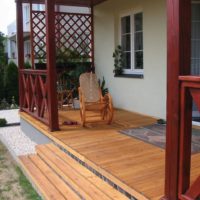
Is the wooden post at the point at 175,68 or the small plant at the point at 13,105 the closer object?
the wooden post at the point at 175,68

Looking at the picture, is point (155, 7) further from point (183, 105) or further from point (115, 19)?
point (183, 105)

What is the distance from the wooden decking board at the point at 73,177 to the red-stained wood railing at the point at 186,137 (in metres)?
0.78

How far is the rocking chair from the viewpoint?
5156 millimetres

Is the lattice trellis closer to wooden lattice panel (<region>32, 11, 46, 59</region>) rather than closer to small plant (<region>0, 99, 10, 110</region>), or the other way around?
wooden lattice panel (<region>32, 11, 46, 59</region>)

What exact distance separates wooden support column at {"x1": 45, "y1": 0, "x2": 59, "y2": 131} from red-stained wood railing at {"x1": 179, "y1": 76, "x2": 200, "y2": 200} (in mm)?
2874

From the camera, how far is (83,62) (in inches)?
315

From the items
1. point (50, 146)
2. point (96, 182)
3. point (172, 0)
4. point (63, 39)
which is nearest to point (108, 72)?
point (63, 39)

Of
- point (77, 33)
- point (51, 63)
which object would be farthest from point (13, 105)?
point (51, 63)

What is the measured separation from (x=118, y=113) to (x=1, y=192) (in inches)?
120

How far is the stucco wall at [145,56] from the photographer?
555cm

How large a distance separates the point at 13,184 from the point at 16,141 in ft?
6.55

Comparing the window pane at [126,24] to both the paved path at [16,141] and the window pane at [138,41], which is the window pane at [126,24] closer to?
the window pane at [138,41]

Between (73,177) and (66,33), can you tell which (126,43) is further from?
(73,177)

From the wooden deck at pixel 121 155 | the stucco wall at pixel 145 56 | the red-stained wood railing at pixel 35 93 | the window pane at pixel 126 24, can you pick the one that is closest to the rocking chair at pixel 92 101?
the wooden deck at pixel 121 155
